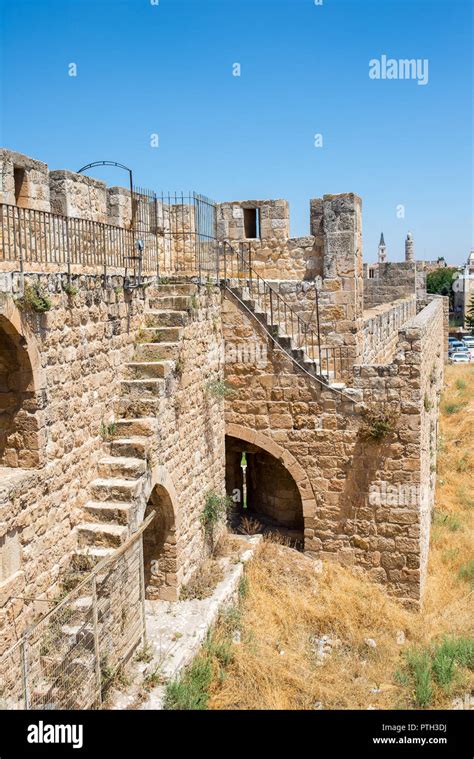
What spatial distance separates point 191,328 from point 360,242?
3961 mm

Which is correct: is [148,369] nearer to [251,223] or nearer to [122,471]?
[122,471]

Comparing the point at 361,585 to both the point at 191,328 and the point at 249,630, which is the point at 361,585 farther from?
the point at 191,328

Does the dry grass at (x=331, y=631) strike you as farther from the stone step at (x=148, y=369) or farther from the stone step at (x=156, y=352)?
the stone step at (x=156, y=352)

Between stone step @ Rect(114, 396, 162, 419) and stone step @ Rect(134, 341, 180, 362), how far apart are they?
0.61 meters

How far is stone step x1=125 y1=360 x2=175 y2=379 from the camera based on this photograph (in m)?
7.90

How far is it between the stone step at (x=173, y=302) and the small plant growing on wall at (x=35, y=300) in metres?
2.86

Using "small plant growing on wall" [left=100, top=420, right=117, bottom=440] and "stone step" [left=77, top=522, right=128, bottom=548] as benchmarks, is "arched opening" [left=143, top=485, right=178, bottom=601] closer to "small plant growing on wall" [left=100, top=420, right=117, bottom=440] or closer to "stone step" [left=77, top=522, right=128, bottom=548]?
"small plant growing on wall" [left=100, top=420, right=117, bottom=440]

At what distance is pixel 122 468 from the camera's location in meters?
7.16

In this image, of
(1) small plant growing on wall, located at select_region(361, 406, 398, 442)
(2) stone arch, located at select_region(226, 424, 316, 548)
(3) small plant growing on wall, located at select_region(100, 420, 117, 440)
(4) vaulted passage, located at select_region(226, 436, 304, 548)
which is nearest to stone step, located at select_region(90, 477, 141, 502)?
(3) small plant growing on wall, located at select_region(100, 420, 117, 440)

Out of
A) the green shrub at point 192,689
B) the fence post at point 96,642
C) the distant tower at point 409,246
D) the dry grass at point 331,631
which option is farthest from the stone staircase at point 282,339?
the distant tower at point 409,246

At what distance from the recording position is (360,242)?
37.7 feet

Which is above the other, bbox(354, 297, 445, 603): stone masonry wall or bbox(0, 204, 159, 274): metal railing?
bbox(0, 204, 159, 274): metal railing

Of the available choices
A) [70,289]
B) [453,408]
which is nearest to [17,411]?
[70,289]
